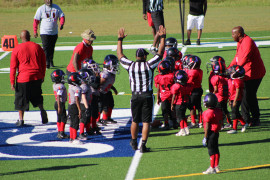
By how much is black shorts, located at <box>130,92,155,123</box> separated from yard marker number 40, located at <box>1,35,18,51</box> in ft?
36.7

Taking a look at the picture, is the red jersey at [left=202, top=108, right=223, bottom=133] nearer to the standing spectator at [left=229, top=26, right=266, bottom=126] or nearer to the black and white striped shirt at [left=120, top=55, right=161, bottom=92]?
the black and white striped shirt at [left=120, top=55, right=161, bottom=92]

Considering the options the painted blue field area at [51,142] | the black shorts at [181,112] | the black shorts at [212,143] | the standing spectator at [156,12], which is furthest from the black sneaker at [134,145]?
the standing spectator at [156,12]

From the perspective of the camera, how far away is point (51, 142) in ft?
32.6

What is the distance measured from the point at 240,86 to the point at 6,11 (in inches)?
1486

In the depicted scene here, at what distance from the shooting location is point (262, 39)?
872 inches

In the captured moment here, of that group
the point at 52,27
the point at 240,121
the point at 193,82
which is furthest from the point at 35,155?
the point at 52,27

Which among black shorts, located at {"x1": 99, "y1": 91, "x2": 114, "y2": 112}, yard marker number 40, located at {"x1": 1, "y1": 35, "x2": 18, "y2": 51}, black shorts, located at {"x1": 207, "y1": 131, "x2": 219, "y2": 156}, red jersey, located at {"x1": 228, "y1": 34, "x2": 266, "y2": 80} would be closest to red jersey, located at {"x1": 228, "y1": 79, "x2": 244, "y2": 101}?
red jersey, located at {"x1": 228, "y1": 34, "x2": 266, "y2": 80}

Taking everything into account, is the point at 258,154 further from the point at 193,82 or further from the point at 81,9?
the point at 81,9

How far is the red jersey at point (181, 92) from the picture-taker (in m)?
9.83

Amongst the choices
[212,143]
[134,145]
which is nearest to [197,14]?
[134,145]

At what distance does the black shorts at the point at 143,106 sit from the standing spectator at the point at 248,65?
2291 mm

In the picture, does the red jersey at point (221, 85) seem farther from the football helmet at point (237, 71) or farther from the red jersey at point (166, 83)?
the red jersey at point (166, 83)

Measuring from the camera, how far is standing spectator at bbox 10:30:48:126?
1099cm

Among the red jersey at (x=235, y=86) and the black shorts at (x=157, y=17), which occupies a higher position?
the black shorts at (x=157, y=17)
